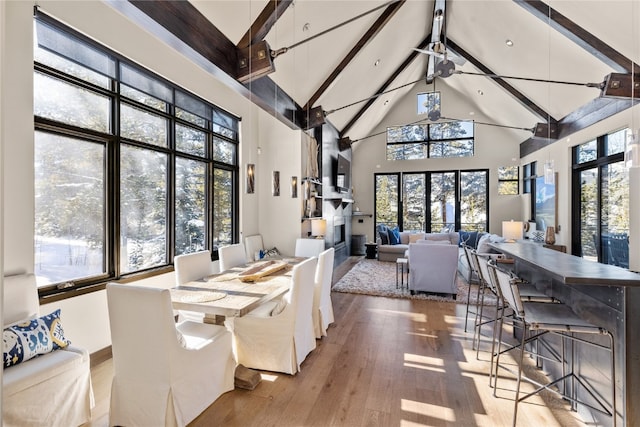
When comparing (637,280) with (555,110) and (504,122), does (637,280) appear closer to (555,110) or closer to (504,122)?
(555,110)

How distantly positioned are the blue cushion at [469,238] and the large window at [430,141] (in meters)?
2.35

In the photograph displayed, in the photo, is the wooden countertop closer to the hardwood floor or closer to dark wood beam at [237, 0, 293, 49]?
the hardwood floor

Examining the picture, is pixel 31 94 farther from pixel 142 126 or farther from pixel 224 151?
pixel 224 151

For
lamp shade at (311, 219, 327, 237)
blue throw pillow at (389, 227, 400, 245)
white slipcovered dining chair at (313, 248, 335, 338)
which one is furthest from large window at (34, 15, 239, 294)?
blue throw pillow at (389, 227, 400, 245)

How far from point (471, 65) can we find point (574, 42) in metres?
3.23

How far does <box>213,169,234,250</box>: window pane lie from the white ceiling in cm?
178

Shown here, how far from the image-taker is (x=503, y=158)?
857 cm

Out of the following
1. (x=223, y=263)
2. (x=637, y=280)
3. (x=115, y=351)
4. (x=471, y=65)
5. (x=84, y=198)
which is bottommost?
(x=115, y=351)

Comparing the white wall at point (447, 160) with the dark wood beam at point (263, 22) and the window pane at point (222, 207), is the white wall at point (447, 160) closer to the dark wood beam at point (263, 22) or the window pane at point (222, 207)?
the window pane at point (222, 207)

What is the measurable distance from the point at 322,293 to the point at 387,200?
264 inches

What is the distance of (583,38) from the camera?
394cm

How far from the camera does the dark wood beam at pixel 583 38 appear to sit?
389cm

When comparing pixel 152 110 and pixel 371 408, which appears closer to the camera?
pixel 371 408

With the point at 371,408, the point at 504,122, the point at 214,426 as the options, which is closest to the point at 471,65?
the point at 504,122
